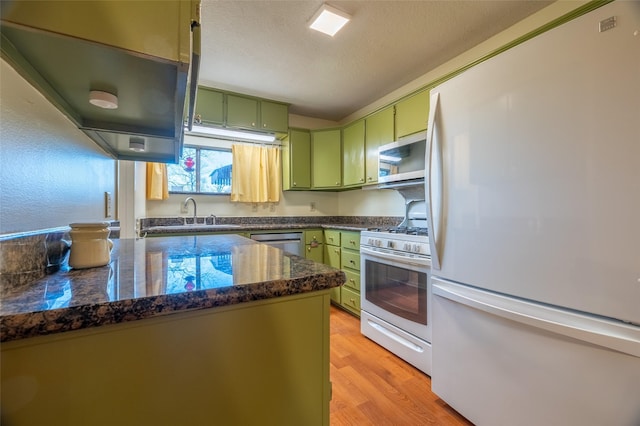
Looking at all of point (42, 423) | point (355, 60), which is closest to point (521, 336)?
point (42, 423)

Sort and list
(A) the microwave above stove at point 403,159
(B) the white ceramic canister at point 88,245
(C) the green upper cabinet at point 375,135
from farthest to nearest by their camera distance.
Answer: (C) the green upper cabinet at point 375,135 → (A) the microwave above stove at point 403,159 → (B) the white ceramic canister at point 88,245

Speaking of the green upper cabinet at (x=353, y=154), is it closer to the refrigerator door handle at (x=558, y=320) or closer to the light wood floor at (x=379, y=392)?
the light wood floor at (x=379, y=392)

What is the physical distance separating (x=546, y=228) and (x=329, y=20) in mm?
1829

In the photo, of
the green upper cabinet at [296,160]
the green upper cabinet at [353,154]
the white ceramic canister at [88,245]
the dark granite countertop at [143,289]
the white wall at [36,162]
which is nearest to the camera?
the dark granite countertop at [143,289]

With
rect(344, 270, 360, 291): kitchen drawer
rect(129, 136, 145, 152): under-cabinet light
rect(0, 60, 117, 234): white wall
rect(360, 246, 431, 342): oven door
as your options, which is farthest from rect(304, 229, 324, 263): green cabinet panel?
rect(0, 60, 117, 234): white wall

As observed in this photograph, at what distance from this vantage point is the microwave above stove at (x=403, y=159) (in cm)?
226

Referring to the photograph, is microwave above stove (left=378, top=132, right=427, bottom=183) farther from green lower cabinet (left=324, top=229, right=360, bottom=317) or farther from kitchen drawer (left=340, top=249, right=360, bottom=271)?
kitchen drawer (left=340, top=249, right=360, bottom=271)

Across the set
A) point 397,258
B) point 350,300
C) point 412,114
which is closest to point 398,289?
point 397,258

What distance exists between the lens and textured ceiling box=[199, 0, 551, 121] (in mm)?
1797

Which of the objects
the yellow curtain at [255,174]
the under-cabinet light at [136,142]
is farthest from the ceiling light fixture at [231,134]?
the under-cabinet light at [136,142]

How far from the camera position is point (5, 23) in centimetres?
44

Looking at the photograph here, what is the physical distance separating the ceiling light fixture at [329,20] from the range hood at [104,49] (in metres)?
1.38

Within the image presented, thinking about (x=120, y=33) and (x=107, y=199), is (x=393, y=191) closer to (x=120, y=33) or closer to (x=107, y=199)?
(x=107, y=199)

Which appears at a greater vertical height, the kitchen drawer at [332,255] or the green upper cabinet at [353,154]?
the green upper cabinet at [353,154]
